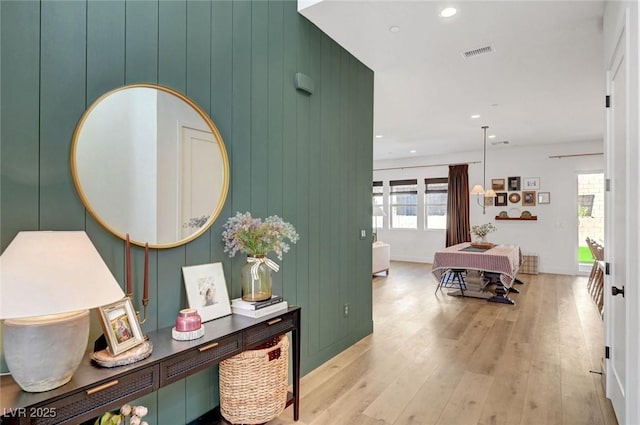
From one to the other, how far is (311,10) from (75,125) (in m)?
2.04

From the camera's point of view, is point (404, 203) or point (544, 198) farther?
point (404, 203)

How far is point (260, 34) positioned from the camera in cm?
252

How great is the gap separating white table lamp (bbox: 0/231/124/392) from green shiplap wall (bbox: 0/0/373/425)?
1.12 ft

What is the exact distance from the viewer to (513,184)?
8367 millimetres

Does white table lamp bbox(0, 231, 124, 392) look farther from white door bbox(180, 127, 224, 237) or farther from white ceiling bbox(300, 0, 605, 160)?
white ceiling bbox(300, 0, 605, 160)

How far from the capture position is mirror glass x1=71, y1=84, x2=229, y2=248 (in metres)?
1.60

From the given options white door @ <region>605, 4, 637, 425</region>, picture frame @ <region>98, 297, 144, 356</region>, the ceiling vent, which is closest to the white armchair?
the ceiling vent

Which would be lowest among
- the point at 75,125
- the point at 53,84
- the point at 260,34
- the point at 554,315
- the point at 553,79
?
the point at 554,315

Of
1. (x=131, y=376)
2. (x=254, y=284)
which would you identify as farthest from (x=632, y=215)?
(x=131, y=376)

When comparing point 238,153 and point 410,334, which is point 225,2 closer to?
point 238,153

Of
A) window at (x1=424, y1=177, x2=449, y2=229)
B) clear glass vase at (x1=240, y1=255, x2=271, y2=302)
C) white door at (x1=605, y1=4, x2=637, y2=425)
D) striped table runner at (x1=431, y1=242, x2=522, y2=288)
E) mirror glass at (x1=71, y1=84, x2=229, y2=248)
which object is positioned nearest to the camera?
mirror glass at (x1=71, y1=84, x2=229, y2=248)

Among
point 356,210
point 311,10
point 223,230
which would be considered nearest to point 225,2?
point 311,10

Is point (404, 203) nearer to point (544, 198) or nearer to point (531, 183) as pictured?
point (531, 183)

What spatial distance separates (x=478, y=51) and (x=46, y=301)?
383 centimetres
